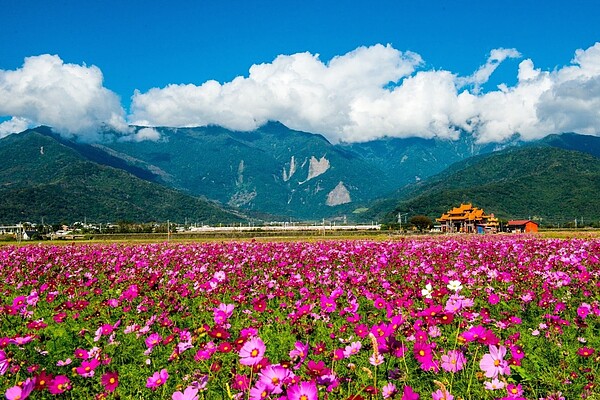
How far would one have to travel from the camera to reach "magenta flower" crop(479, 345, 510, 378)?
2.19m

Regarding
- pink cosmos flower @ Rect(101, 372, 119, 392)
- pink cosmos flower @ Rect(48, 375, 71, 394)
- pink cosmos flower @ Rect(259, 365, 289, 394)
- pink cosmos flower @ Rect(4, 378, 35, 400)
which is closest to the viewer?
pink cosmos flower @ Rect(4, 378, 35, 400)

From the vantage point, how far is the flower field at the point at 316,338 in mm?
2293

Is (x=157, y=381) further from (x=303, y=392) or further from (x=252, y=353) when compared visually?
(x=303, y=392)

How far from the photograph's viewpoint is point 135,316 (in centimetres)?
558

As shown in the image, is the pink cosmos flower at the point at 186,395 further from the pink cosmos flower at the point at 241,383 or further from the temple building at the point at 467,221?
the temple building at the point at 467,221

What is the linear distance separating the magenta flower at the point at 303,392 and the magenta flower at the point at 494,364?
0.91 metres

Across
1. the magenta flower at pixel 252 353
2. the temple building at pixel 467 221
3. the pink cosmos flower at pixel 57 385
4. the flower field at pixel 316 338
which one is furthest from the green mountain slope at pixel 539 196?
the pink cosmos flower at pixel 57 385

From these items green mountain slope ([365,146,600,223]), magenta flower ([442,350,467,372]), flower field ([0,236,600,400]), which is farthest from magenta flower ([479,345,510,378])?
green mountain slope ([365,146,600,223])

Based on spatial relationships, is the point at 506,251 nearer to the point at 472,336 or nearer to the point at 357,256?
the point at 357,256

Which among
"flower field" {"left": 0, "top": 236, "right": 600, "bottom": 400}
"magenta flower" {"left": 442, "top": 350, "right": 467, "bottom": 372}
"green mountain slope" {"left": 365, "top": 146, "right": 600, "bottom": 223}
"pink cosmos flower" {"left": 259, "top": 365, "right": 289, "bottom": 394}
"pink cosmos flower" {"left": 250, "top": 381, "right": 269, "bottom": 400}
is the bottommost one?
"flower field" {"left": 0, "top": 236, "right": 600, "bottom": 400}

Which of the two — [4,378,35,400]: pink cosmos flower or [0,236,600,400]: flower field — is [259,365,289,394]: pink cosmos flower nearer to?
[0,236,600,400]: flower field

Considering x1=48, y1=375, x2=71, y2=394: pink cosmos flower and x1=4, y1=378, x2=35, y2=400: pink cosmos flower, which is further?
x1=48, y1=375, x2=71, y2=394: pink cosmos flower

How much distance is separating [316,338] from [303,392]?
3.27 meters

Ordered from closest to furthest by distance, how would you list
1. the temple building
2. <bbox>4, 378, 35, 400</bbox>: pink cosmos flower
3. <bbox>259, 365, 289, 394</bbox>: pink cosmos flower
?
<bbox>4, 378, 35, 400</bbox>: pink cosmos flower
<bbox>259, 365, 289, 394</bbox>: pink cosmos flower
the temple building
